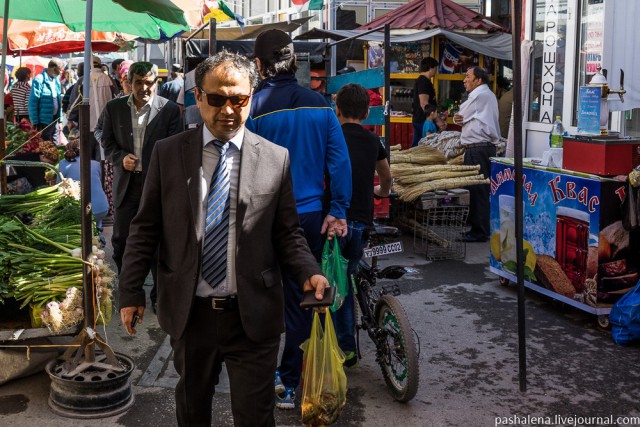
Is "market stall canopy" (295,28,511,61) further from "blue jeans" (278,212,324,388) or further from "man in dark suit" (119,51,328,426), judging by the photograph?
"man in dark suit" (119,51,328,426)

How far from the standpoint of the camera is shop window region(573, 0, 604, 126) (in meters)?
8.27

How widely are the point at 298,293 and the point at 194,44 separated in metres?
6.65

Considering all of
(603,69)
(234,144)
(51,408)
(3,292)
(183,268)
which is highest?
(603,69)

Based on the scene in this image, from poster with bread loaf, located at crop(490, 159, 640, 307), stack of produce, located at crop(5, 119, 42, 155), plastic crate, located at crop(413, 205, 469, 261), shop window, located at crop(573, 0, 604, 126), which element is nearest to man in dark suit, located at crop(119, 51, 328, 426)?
Answer: poster with bread loaf, located at crop(490, 159, 640, 307)

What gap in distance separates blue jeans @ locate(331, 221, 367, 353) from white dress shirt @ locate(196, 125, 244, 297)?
1937 millimetres

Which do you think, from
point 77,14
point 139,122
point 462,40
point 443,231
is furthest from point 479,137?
point 77,14

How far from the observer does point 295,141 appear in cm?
482

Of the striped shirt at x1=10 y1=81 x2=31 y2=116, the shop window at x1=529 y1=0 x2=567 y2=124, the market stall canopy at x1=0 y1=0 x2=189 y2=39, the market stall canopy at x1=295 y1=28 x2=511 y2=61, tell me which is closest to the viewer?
Result: the market stall canopy at x1=0 y1=0 x2=189 y2=39

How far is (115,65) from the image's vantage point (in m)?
14.4

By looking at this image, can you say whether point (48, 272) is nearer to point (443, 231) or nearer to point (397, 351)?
point (397, 351)

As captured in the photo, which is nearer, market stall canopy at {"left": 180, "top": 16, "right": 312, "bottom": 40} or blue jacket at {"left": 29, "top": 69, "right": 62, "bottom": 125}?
market stall canopy at {"left": 180, "top": 16, "right": 312, "bottom": 40}

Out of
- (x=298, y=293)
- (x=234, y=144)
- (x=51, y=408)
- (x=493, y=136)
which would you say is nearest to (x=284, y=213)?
(x=234, y=144)

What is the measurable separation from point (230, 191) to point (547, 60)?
6.89m

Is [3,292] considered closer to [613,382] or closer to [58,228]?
[58,228]
